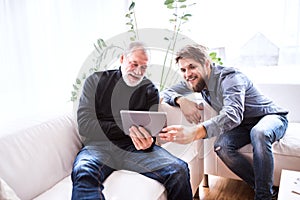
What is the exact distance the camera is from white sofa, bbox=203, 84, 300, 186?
1931 mm

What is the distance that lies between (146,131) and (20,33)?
0.88 metres

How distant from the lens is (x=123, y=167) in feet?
5.41

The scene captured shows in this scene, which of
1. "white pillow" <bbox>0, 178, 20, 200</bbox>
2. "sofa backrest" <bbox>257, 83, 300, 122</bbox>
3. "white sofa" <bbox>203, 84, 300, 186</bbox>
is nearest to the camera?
"white pillow" <bbox>0, 178, 20, 200</bbox>

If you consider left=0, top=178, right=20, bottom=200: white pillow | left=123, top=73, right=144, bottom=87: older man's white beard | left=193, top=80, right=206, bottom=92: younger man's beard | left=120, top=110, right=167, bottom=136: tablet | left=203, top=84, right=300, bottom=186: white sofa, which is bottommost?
left=203, top=84, right=300, bottom=186: white sofa

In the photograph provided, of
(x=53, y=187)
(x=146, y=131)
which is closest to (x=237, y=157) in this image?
(x=146, y=131)

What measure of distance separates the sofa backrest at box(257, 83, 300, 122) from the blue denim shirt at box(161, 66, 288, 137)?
0.45m

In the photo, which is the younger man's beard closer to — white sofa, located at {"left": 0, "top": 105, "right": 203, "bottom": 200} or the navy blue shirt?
the navy blue shirt

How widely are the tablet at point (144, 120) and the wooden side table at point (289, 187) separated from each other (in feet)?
2.10

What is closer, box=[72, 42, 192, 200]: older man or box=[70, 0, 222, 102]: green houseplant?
box=[72, 42, 192, 200]: older man

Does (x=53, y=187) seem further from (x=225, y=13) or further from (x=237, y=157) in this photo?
(x=225, y=13)

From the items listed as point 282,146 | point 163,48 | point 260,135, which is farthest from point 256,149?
point 163,48

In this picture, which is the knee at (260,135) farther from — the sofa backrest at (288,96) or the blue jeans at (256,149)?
the sofa backrest at (288,96)

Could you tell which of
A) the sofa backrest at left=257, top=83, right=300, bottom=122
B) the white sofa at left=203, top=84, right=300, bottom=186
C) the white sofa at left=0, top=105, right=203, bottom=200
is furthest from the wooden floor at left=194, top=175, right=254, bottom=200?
the sofa backrest at left=257, top=83, right=300, bottom=122

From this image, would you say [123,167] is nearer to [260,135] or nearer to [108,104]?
[108,104]
